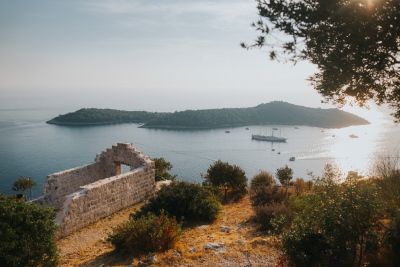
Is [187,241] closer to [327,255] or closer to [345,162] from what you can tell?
[327,255]

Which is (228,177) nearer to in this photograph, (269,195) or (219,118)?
(269,195)

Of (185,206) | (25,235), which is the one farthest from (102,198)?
(25,235)

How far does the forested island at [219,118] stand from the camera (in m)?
141

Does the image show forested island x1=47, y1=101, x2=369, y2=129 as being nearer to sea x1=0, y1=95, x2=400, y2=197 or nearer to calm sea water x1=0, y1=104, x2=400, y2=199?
sea x1=0, y1=95, x2=400, y2=197

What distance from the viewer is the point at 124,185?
565 inches

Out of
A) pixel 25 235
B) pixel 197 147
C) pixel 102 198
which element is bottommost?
pixel 197 147

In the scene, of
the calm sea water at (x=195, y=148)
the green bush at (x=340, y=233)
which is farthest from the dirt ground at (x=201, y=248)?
the calm sea water at (x=195, y=148)

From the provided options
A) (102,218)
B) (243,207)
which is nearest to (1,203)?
(102,218)

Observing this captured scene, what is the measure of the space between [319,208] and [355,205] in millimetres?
660

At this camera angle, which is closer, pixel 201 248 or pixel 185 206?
pixel 201 248

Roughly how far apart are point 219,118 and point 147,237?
141153mm

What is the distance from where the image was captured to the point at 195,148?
344 ft

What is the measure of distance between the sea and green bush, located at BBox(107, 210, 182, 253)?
66284 millimetres

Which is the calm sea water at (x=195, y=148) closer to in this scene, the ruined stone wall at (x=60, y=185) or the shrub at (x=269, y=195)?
the ruined stone wall at (x=60, y=185)
